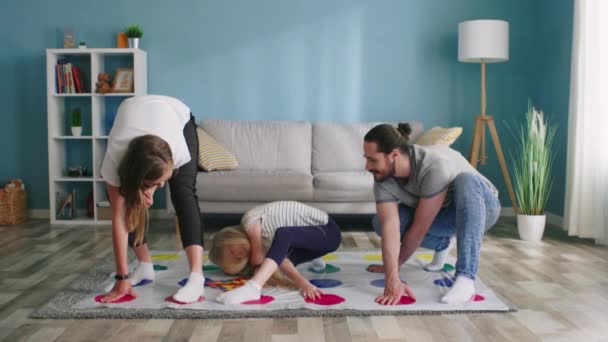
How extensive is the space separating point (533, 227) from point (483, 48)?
1.37 meters

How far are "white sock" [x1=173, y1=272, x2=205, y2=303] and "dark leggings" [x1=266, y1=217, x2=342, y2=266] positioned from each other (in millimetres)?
288

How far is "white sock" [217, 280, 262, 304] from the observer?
7.82 ft

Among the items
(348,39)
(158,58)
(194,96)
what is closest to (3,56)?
(158,58)

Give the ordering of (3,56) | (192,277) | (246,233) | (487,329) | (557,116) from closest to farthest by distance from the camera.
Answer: (487,329) < (192,277) < (246,233) < (557,116) < (3,56)

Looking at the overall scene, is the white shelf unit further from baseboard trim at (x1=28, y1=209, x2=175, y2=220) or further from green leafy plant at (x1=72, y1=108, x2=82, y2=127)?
baseboard trim at (x1=28, y1=209, x2=175, y2=220)

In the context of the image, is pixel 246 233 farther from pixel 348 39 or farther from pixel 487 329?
pixel 348 39

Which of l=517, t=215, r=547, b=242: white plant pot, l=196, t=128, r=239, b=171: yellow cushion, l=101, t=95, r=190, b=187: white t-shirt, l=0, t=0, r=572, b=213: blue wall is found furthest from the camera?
l=0, t=0, r=572, b=213: blue wall

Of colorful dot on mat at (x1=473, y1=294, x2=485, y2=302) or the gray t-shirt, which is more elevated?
the gray t-shirt

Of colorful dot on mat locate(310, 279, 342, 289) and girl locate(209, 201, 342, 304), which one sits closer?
girl locate(209, 201, 342, 304)

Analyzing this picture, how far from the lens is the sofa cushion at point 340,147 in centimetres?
472

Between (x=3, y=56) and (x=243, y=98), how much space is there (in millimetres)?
1934

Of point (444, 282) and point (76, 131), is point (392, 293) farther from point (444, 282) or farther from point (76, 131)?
point (76, 131)

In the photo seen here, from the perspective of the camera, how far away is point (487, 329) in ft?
7.02

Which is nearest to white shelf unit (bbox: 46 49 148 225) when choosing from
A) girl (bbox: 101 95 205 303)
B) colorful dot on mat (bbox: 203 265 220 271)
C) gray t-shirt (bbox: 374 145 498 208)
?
colorful dot on mat (bbox: 203 265 220 271)
